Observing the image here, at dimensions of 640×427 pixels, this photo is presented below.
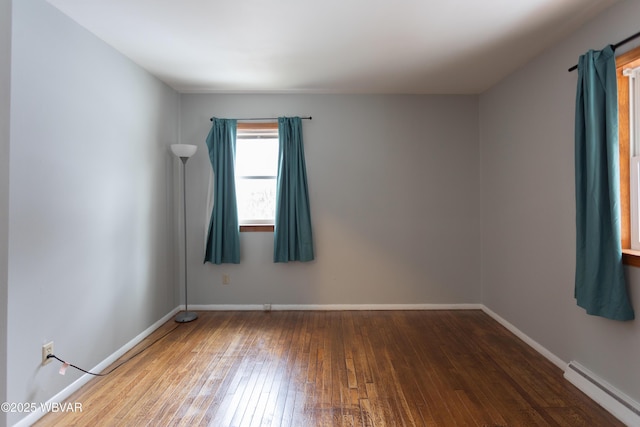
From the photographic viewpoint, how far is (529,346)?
2.84 meters

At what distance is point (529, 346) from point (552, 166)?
59.9 inches

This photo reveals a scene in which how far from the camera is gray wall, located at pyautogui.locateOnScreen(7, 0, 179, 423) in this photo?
1.85 meters

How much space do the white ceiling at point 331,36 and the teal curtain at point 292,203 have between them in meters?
0.61

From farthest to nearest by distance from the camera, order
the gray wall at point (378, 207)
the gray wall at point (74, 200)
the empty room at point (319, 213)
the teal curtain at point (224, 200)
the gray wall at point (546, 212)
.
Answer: the gray wall at point (378, 207), the teal curtain at point (224, 200), the gray wall at point (546, 212), the empty room at point (319, 213), the gray wall at point (74, 200)

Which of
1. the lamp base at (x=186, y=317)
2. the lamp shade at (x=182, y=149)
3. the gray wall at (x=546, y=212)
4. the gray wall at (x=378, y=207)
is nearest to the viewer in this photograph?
the gray wall at (x=546, y=212)

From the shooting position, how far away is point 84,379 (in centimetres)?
230

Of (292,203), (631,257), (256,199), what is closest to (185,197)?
(256,199)

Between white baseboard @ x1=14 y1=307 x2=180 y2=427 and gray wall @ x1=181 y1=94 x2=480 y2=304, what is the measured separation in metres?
0.79

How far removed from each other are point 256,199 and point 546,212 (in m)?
2.84

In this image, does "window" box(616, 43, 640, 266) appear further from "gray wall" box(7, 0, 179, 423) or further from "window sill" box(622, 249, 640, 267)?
"gray wall" box(7, 0, 179, 423)

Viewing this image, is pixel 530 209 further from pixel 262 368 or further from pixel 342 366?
pixel 262 368

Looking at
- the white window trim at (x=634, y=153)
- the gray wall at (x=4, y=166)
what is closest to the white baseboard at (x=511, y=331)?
the gray wall at (x=4, y=166)

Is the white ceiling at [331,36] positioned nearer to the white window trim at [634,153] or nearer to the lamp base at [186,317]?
the white window trim at [634,153]

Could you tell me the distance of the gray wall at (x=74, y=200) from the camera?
1.85 meters
